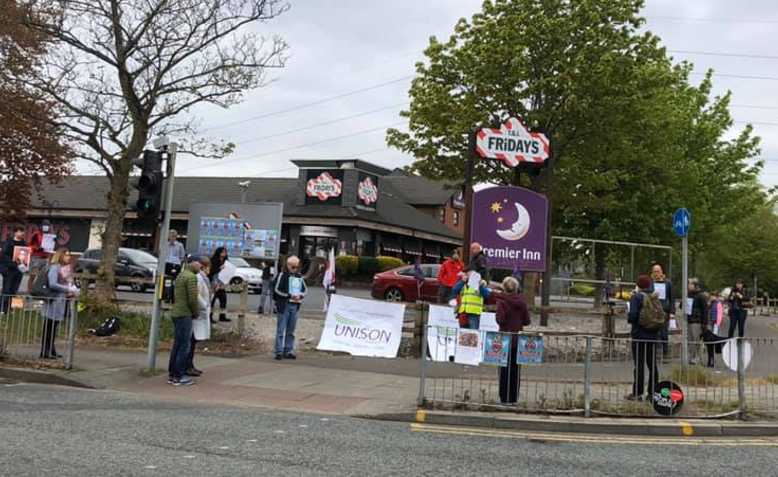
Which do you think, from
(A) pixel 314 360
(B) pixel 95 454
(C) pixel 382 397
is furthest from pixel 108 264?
(B) pixel 95 454

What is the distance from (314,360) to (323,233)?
27.2 m

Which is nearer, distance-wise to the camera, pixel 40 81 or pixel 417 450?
pixel 417 450

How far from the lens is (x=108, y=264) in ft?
49.7

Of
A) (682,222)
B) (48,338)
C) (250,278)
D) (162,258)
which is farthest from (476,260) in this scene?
(250,278)

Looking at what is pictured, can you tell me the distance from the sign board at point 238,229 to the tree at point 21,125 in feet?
13.9

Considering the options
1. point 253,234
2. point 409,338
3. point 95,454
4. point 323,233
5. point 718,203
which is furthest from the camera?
point 323,233

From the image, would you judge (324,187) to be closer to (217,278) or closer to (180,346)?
(217,278)

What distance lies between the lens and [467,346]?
9.51 metres

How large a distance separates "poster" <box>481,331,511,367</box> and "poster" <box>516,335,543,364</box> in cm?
17

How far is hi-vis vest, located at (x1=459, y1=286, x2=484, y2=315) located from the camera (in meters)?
11.9

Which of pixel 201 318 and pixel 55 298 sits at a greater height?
pixel 55 298

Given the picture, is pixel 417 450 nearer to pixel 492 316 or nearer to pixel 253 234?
pixel 492 316

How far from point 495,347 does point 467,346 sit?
0.52 m

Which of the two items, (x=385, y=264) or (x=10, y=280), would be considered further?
(x=385, y=264)
